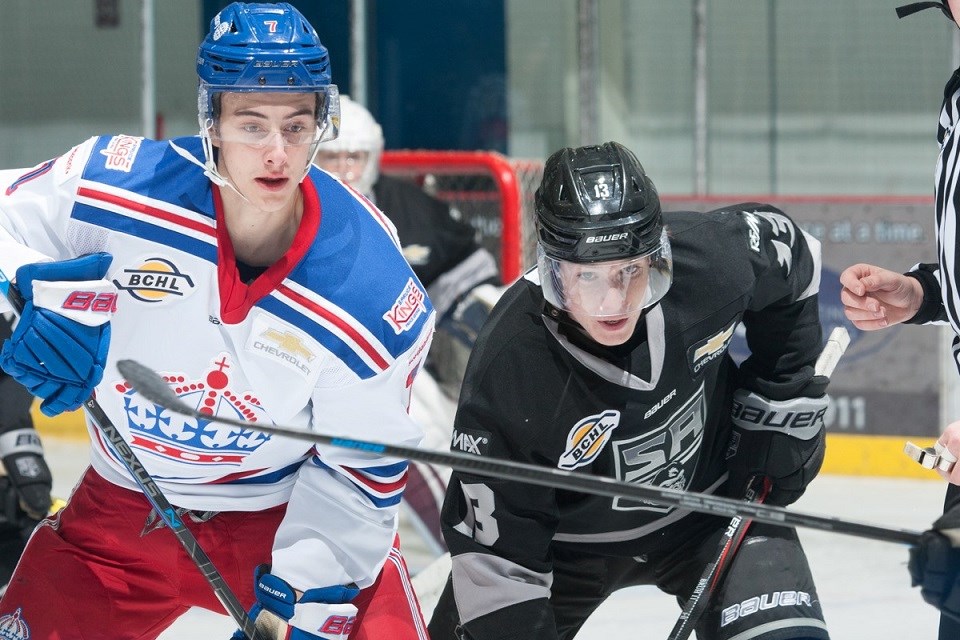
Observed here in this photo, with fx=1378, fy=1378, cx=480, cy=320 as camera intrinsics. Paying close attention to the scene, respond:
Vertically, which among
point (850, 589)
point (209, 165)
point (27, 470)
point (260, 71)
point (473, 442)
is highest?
point (260, 71)

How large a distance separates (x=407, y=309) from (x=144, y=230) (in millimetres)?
338

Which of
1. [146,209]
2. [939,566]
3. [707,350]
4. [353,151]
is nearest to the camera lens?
[939,566]

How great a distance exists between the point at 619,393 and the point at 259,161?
21.9 inches

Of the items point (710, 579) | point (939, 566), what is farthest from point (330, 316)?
point (939, 566)

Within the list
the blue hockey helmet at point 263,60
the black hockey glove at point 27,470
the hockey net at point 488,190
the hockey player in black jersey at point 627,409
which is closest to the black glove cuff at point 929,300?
the hockey player in black jersey at point 627,409

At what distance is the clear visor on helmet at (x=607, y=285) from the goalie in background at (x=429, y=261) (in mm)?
1899

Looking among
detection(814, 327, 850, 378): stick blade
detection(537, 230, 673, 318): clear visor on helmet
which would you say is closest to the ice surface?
detection(814, 327, 850, 378): stick blade

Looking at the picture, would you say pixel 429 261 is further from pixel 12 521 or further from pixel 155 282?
pixel 155 282

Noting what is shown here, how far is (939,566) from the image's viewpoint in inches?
54.9

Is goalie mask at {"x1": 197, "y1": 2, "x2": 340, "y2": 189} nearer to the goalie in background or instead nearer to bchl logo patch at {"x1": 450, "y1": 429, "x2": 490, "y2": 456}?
bchl logo patch at {"x1": 450, "y1": 429, "x2": 490, "y2": 456}

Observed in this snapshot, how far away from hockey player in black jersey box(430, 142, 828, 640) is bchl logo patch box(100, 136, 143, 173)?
0.51 metres

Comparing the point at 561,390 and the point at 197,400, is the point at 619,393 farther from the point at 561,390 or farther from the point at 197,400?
the point at 197,400

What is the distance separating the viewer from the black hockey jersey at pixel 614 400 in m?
1.79

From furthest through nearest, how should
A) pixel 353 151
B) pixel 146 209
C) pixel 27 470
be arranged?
pixel 353 151, pixel 27 470, pixel 146 209
